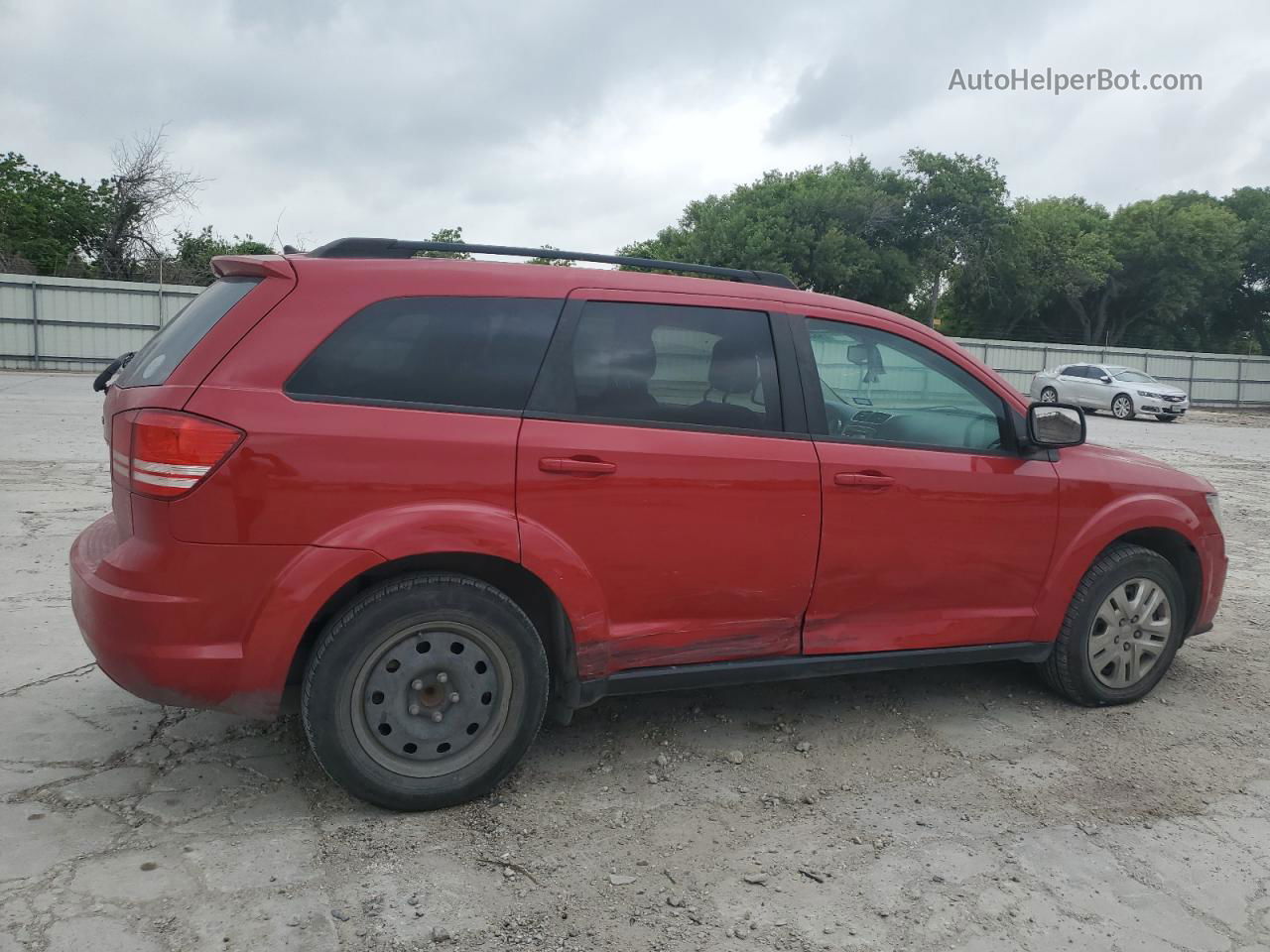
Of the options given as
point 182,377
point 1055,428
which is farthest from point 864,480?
point 182,377

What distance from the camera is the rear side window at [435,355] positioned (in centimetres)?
313

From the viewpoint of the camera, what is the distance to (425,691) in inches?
125

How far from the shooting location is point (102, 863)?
2818mm

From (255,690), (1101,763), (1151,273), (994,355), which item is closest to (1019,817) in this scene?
(1101,763)

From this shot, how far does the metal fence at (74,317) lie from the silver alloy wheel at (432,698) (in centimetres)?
2551

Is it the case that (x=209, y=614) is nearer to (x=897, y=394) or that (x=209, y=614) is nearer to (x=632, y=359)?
(x=632, y=359)

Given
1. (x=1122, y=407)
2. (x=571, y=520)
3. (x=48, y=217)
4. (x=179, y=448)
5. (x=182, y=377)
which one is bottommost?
(x=571, y=520)

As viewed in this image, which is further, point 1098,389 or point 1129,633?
point 1098,389

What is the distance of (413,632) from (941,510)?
2010 millimetres

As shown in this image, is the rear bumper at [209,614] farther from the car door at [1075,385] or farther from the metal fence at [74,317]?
the car door at [1075,385]

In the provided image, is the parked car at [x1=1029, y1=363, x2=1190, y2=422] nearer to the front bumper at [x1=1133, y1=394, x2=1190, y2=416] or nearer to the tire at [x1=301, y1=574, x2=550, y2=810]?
the front bumper at [x1=1133, y1=394, x2=1190, y2=416]

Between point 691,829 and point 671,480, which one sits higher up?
point 671,480

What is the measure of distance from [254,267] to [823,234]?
42.2 meters

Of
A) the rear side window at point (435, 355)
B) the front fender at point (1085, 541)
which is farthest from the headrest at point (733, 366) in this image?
the front fender at point (1085, 541)
